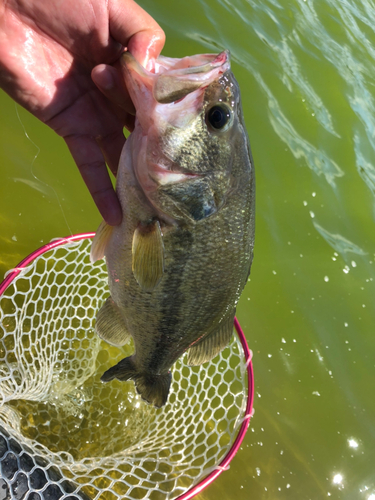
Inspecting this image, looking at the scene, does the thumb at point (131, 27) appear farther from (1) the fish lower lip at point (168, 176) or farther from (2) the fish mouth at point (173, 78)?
(1) the fish lower lip at point (168, 176)

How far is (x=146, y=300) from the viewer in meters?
2.05

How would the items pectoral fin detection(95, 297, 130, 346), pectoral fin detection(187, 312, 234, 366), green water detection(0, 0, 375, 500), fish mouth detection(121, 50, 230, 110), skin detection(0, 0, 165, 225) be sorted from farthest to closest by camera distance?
green water detection(0, 0, 375, 500) < pectoral fin detection(95, 297, 130, 346) < pectoral fin detection(187, 312, 234, 366) < skin detection(0, 0, 165, 225) < fish mouth detection(121, 50, 230, 110)

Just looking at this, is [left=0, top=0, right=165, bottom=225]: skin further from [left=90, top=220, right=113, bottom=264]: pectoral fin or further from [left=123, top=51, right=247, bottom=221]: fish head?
[left=123, top=51, right=247, bottom=221]: fish head

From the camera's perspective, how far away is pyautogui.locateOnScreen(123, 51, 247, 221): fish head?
174 centimetres

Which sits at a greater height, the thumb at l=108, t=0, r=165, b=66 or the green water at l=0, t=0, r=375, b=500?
the thumb at l=108, t=0, r=165, b=66

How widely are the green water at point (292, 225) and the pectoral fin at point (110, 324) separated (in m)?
1.51

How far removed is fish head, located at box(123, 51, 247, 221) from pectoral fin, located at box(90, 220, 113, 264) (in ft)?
1.28

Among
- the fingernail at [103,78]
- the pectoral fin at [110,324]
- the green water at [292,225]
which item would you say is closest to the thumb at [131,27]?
the fingernail at [103,78]

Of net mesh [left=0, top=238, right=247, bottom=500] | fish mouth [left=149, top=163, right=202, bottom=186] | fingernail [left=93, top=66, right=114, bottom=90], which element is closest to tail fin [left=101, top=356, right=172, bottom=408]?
net mesh [left=0, top=238, right=247, bottom=500]

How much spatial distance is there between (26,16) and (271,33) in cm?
483

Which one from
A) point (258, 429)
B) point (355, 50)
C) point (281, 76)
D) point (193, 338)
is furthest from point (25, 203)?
point (355, 50)

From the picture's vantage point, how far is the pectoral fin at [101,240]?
2.14m

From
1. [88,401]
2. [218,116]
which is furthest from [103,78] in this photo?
[88,401]

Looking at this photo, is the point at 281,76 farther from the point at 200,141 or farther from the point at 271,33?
the point at 200,141
